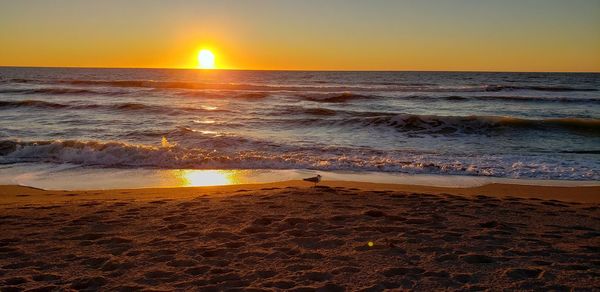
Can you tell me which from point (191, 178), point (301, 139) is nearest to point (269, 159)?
point (191, 178)

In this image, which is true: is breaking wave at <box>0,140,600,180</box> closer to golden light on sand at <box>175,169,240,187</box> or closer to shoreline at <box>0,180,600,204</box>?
golden light on sand at <box>175,169,240,187</box>

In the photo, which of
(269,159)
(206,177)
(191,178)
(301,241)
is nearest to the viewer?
(301,241)

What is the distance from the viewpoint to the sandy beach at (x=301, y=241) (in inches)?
151

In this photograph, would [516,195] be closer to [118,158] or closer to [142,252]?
[142,252]

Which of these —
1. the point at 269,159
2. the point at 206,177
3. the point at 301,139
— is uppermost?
the point at 301,139

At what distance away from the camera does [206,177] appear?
358 inches

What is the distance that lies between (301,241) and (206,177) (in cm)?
474

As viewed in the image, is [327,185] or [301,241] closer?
[301,241]

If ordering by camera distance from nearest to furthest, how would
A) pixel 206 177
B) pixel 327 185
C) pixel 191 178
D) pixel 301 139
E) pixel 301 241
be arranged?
pixel 301 241
pixel 327 185
pixel 191 178
pixel 206 177
pixel 301 139

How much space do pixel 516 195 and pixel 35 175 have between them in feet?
29.7

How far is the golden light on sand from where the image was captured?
27.8 ft

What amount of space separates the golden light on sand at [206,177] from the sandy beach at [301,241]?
1.37 m

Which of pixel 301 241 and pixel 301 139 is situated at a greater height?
pixel 301 139

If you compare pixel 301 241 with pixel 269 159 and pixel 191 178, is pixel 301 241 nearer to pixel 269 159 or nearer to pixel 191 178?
pixel 191 178
